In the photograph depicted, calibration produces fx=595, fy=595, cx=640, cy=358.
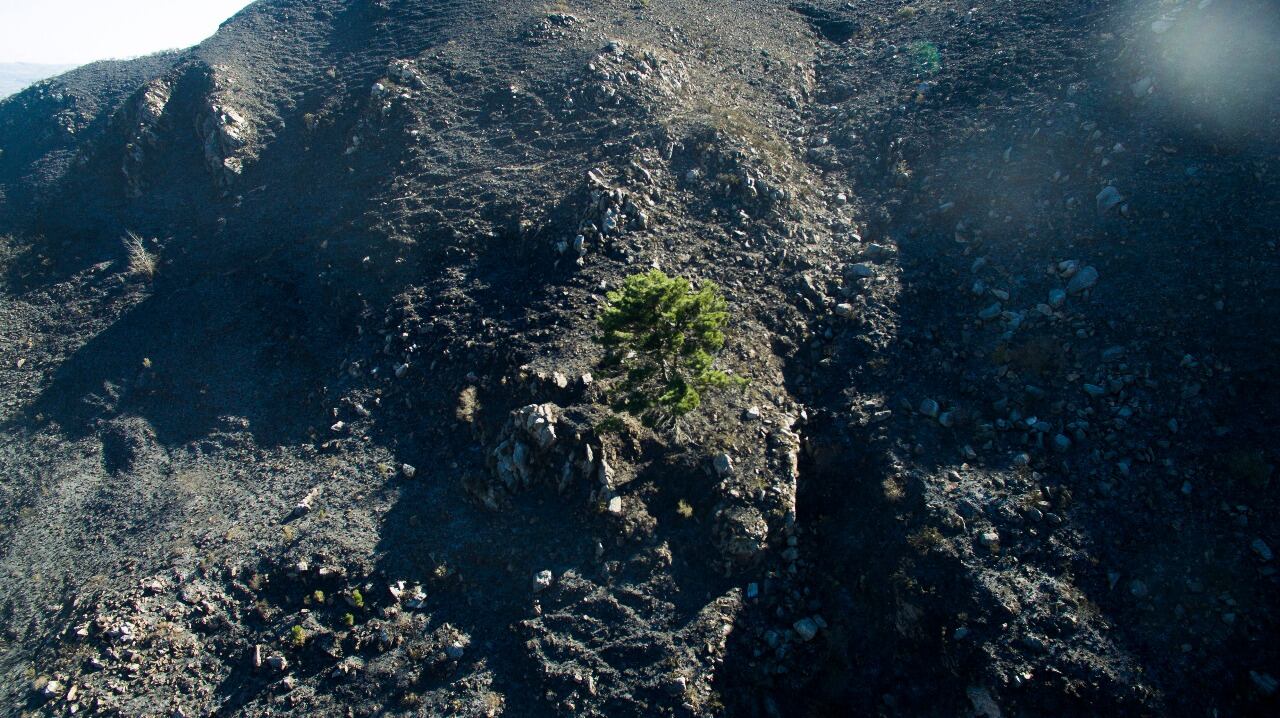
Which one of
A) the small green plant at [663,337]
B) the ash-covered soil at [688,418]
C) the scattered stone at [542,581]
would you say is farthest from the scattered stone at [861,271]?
the scattered stone at [542,581]

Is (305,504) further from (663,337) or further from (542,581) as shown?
(663,337)

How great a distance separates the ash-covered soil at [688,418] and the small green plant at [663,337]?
2.27 m

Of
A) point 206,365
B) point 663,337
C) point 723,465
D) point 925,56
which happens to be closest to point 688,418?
A: point 723,465

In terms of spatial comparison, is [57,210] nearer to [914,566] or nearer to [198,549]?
[198,549]

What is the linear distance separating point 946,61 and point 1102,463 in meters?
26.7

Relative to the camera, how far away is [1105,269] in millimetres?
20797

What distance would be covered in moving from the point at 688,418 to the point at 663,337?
4.11 meters

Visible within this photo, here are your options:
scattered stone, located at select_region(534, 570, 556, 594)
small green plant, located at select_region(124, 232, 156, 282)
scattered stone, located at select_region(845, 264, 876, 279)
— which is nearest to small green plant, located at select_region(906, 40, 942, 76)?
scattered stone, located at select_region(845, 264, 876, 279)

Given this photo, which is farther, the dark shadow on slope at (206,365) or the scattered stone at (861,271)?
the dark shadow on slope at (206,365)

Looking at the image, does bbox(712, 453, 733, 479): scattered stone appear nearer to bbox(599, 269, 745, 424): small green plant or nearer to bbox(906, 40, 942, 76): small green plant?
bbox(599, 269, 745, 424): small green plant

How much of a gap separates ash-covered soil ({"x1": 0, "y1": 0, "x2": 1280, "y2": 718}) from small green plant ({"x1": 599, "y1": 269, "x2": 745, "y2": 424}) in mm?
2269

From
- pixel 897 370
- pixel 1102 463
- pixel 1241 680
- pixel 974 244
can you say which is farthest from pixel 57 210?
pixel 1241 680

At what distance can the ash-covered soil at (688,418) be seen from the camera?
15.6 m

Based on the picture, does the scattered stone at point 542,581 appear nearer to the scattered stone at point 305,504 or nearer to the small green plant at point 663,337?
the small green plant at point 663,337
